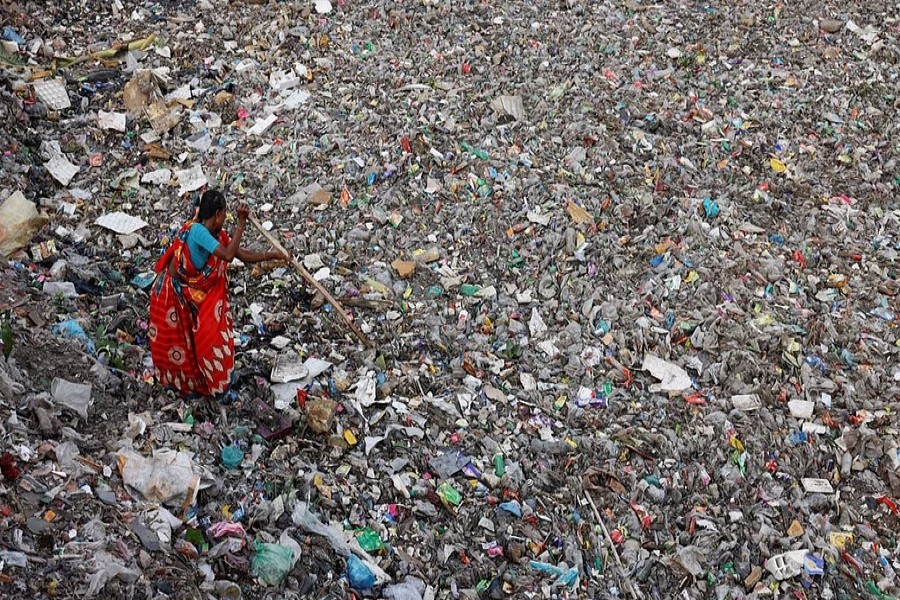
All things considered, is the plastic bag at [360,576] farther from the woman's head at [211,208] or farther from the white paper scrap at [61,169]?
the white paper scrap at [61,169]

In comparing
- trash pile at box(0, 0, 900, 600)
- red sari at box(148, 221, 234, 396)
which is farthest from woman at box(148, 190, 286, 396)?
trash pile at box(0, 0, 900, 600)

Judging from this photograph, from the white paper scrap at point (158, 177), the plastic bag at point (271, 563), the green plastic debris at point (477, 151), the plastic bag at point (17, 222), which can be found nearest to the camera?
the plastic bag at point (271, 563)

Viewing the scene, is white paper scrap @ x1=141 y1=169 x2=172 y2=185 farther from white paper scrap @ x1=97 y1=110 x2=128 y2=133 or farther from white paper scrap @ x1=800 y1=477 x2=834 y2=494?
white paper scrap @ x1=800 y1=477 x2=834 y2=494

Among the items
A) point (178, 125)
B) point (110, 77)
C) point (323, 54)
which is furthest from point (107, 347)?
point (323, 54)

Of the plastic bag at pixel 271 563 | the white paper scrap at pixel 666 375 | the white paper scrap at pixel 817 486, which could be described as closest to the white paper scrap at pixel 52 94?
the plastic bag at pixel 271 563

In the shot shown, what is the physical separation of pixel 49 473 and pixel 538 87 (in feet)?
16.8

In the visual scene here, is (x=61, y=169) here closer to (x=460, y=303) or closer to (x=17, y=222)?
(x=17, y=222)

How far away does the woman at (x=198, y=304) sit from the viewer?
389 cm

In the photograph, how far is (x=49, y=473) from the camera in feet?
11.6

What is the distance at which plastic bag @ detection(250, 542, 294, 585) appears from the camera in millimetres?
3473

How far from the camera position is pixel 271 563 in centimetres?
349

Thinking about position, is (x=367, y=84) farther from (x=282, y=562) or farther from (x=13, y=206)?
(x=282, y=562)

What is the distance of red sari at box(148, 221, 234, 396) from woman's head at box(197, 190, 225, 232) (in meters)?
0.08

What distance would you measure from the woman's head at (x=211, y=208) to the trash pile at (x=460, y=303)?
106 cm
